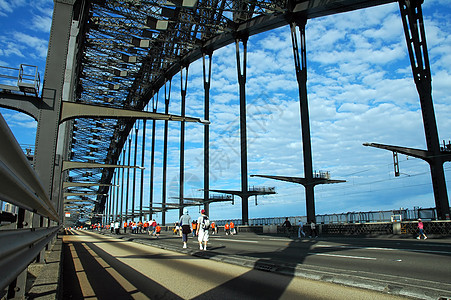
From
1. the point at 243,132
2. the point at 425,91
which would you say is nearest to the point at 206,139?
the point at 243,132

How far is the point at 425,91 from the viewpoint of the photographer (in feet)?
94.0

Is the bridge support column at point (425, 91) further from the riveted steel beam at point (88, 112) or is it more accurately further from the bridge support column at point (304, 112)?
the riveted steel beam at point (88, 112)

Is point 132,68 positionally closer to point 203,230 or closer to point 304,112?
point 304,112

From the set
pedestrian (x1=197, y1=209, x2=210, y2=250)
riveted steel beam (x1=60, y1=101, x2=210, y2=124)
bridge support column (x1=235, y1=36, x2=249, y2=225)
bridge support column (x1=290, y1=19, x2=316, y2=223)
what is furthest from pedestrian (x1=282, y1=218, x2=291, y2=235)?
riveted steel beam (x1=60, y1=101, x2=210, y2=124)

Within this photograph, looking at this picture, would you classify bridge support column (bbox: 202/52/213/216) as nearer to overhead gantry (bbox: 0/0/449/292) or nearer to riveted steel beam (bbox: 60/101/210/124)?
overhead gantry (bbox: 0/0/449/292)

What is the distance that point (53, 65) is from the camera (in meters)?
12.1

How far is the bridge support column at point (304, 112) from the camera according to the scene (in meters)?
35.1

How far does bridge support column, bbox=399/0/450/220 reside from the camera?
27067mm

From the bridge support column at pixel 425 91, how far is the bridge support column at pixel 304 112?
10988 mm

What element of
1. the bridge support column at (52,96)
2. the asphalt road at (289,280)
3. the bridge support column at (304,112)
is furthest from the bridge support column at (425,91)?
the bridge support column at (52,96)

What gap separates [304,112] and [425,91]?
11761mm

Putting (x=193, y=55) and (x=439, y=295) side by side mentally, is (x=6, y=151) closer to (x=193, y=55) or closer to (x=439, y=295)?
(x=439, y=295)

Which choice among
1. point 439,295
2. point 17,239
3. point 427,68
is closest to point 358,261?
point 439,295

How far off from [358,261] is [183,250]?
276 inches
